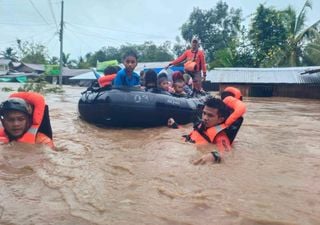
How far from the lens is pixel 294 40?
24594mm

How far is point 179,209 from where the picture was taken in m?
2.70

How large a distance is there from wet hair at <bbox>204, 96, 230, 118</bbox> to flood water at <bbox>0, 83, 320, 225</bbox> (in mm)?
503

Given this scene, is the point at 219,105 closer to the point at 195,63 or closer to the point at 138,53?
the point at 195,63

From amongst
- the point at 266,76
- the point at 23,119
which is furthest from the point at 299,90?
the point at 23,119

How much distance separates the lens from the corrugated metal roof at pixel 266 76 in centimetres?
2084

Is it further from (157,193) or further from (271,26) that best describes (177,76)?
(271,26)

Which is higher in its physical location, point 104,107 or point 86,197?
point 104,107

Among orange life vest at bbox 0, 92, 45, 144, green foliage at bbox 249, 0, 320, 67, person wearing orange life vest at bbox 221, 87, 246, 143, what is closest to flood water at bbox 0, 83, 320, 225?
orange life vest at bbox 0, 92, 45, 144

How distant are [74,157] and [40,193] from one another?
1.31 m

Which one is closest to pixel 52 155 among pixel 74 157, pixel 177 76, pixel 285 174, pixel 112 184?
pixel 74 157

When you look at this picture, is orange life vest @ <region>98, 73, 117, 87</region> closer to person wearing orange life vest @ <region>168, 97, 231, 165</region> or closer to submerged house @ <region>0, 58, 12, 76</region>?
person wearing orange life vest @ <region>168, 97, 231, 165</region>

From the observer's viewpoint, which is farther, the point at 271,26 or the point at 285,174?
the point at 271,26

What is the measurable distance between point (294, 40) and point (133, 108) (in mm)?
20912

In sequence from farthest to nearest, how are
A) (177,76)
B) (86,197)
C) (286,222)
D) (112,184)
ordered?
(177,76) < (112,184) < (86,197) < (286,222)
